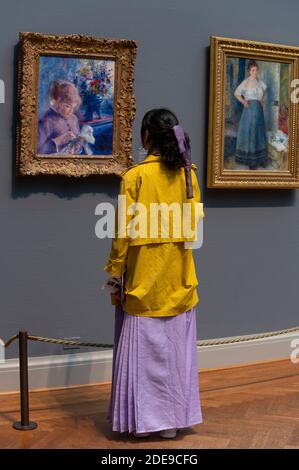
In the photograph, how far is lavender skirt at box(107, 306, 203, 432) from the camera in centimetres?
502

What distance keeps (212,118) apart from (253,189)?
69 centimetres

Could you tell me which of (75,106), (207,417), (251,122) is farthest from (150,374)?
(251,122)

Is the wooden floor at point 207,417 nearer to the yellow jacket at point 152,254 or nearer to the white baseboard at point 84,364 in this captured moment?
the white baseboard at point 84,364

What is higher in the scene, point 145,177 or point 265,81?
point 265,81

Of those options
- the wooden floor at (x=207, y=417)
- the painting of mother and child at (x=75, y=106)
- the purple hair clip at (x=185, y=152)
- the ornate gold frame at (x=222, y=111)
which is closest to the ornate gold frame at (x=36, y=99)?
the painting of mother and child at (x=75, y=106)

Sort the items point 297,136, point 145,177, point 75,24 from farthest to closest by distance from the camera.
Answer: point 297,136 < point 75,24 < point 145,177

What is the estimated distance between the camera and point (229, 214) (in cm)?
681

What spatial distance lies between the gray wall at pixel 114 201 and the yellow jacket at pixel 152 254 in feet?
3.92

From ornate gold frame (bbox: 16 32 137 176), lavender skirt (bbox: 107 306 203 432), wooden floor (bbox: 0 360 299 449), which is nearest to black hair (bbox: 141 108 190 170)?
lavender skirt (bbox: 107 306 203 432)

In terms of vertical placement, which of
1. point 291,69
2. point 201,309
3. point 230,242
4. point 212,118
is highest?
point 291,69

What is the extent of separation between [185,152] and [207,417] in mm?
1745

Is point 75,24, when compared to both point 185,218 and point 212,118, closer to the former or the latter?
point 212,118

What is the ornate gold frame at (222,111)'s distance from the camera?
655 centimetres
